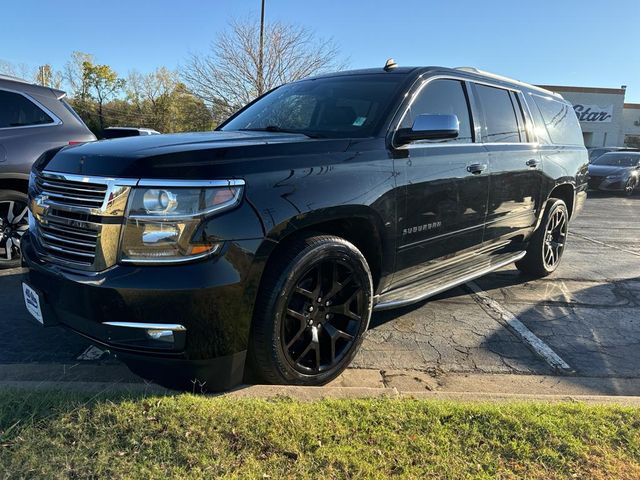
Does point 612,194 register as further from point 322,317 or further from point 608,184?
point 322,317

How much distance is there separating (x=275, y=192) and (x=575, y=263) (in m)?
5.75

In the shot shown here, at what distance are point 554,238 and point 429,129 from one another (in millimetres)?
3492

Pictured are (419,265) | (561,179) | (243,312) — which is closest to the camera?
(243,312)

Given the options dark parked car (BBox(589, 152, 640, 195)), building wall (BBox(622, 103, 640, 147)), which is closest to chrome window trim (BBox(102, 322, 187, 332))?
dark parked car (BBox(589, 152, 640, 195))

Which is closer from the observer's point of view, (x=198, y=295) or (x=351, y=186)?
(x=198, y=295)

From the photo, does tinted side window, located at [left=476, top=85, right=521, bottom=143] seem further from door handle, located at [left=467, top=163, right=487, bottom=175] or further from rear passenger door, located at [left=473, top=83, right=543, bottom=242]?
door handle, located at [left=467, top=163, right=487, bottom=175]

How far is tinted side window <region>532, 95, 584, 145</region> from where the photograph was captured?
5.65m

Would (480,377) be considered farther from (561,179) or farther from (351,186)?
(561,179)

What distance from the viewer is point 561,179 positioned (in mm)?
5664

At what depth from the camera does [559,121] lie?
6.00 metres

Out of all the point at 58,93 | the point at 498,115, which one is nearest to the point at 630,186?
the point at 498,115

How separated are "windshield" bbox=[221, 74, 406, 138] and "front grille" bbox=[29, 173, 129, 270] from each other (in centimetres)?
146

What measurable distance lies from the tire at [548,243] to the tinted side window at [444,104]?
1970mm

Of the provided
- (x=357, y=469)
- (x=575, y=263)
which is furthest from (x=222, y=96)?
(x=357, y=469)
